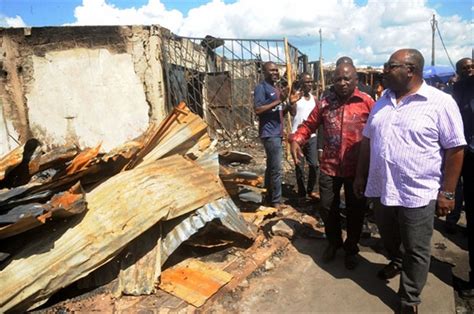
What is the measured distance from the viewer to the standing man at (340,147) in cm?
335

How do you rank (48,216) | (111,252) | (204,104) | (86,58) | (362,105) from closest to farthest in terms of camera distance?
(48,216), (111,252), (362,105), (86,58), (204,104)

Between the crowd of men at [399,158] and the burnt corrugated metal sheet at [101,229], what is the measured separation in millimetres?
1245

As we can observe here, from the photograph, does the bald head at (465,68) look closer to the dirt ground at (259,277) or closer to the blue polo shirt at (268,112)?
the dirt ground at (259,277)

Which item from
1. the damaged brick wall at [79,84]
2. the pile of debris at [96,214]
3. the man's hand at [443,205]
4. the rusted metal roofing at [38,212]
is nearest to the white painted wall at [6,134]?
the damaged brick wall at [79,84]

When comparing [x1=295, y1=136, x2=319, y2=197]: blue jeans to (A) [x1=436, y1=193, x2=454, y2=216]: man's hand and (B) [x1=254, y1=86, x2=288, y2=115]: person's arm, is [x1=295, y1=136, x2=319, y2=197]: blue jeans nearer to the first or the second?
(B) [x1=254, y1=86, x2=288, y2=115]: person's arm

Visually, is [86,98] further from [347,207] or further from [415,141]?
[415,141]

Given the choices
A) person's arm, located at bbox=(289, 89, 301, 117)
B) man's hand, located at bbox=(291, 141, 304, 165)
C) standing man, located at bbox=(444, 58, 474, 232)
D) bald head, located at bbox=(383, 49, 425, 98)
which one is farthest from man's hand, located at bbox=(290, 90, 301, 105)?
bald head, located at bbox=(383, 49, 425, 98)

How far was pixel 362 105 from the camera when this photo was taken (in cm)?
336

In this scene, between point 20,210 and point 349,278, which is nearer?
point 20,210

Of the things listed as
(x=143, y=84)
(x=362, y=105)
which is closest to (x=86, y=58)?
(x=143, y=84)

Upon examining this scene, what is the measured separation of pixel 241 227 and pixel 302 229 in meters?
0.92

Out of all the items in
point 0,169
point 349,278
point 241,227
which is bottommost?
point 349,278

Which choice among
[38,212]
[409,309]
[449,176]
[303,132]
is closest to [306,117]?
[303,132]

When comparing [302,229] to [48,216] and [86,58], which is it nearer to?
[48,216]
